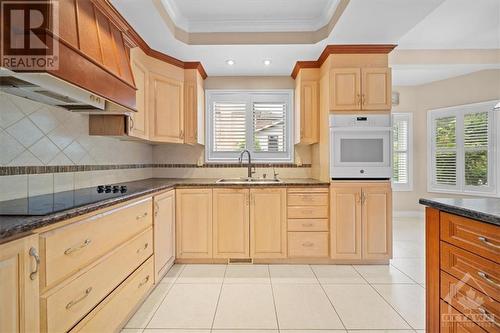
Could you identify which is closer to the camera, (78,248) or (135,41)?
(78,248)

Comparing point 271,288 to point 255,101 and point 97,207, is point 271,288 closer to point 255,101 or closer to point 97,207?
point 97,207

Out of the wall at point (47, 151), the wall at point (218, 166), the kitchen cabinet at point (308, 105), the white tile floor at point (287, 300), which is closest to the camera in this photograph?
the wall at point (47, 151)

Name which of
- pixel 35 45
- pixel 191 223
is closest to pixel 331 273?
pixel 191 223

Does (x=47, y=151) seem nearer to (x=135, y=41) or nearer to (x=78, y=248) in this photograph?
(x=78, y=248)

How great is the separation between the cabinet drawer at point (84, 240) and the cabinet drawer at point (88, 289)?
0.06 m

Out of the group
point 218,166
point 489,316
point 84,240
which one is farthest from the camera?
point 218,166

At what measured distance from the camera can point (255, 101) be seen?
383cm

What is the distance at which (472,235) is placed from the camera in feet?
3.95

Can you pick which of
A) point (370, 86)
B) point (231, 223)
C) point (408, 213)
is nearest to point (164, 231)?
point (231, 223)

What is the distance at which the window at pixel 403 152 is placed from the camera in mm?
5301

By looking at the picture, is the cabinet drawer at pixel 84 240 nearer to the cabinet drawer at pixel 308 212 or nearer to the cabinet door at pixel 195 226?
the cabinet door at pixel 195 226

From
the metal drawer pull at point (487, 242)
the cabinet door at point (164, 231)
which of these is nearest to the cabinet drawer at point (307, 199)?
the cabinet door at point (164, 231)

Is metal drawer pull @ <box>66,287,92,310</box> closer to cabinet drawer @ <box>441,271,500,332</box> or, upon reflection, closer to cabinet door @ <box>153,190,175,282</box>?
cabinet door @ <box>153,190,175,282</box>

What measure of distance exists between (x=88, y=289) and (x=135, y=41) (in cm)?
227
